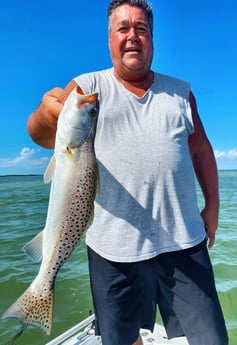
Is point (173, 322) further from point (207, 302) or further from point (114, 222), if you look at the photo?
point (114, 222)

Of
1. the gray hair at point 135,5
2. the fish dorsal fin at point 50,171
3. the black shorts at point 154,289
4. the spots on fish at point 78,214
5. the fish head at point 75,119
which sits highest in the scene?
the gray hair at point 135,5

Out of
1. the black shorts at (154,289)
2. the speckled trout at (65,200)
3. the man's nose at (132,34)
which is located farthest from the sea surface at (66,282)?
the man's nose at (132,34)

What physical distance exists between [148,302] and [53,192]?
1046 mm

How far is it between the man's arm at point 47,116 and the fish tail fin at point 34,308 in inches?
38.2

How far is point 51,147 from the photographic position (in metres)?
2.54

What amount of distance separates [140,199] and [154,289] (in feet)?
2.17

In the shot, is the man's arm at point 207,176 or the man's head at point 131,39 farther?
the man's arm at point 207,176

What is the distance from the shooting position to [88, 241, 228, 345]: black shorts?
2307mm

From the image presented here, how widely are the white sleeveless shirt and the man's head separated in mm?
155

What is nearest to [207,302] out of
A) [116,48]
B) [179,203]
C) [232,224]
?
[179,203]

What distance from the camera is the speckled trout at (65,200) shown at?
195cm

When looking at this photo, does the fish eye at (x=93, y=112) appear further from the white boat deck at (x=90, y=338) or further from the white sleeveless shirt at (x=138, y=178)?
the white boat deck at (x=90, y=338)

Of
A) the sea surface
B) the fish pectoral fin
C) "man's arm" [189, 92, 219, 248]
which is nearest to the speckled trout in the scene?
the fish pectoral fin

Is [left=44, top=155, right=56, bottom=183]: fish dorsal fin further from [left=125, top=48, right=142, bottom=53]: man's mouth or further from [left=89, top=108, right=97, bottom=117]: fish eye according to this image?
[left=125, top=48, right=142, bottom=53]: man's mouth
